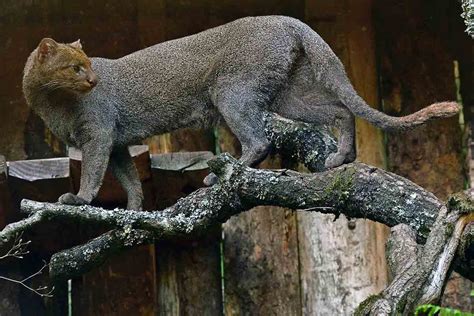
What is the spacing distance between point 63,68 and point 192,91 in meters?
0.87

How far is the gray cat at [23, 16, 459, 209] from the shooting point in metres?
7.14

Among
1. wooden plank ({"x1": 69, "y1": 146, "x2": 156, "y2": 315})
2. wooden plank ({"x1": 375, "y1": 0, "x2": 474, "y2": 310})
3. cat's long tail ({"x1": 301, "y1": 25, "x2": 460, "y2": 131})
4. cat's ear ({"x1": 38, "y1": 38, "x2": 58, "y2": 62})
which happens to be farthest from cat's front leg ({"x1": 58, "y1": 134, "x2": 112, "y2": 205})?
wooden plank ({"x1": 375, "y1": 0, "x2": 474, "y2": 310})

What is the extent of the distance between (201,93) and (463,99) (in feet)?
8.01

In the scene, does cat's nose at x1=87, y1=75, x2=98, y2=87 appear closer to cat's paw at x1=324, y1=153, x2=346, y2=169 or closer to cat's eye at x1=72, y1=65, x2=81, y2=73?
cat's eye at x1=72, y1=65, x2=81, y2=73

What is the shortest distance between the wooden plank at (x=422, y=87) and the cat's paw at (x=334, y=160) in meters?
1.85

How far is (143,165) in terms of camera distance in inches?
307

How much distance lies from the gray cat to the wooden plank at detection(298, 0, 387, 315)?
4.18ft

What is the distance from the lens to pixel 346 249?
8.31m

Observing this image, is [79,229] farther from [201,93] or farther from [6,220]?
[201,93]

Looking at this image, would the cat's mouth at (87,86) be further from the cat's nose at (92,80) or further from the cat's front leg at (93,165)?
the cat's front leg at (93,165)

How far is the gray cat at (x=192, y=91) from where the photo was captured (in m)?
7.14

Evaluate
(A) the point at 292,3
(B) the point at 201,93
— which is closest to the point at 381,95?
(A) the point at 292,3

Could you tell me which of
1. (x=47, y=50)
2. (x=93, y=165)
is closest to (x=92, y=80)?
(x=47, y=50)

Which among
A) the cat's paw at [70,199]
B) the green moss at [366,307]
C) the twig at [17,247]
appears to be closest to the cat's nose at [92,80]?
the cat's paw at [70,199]
